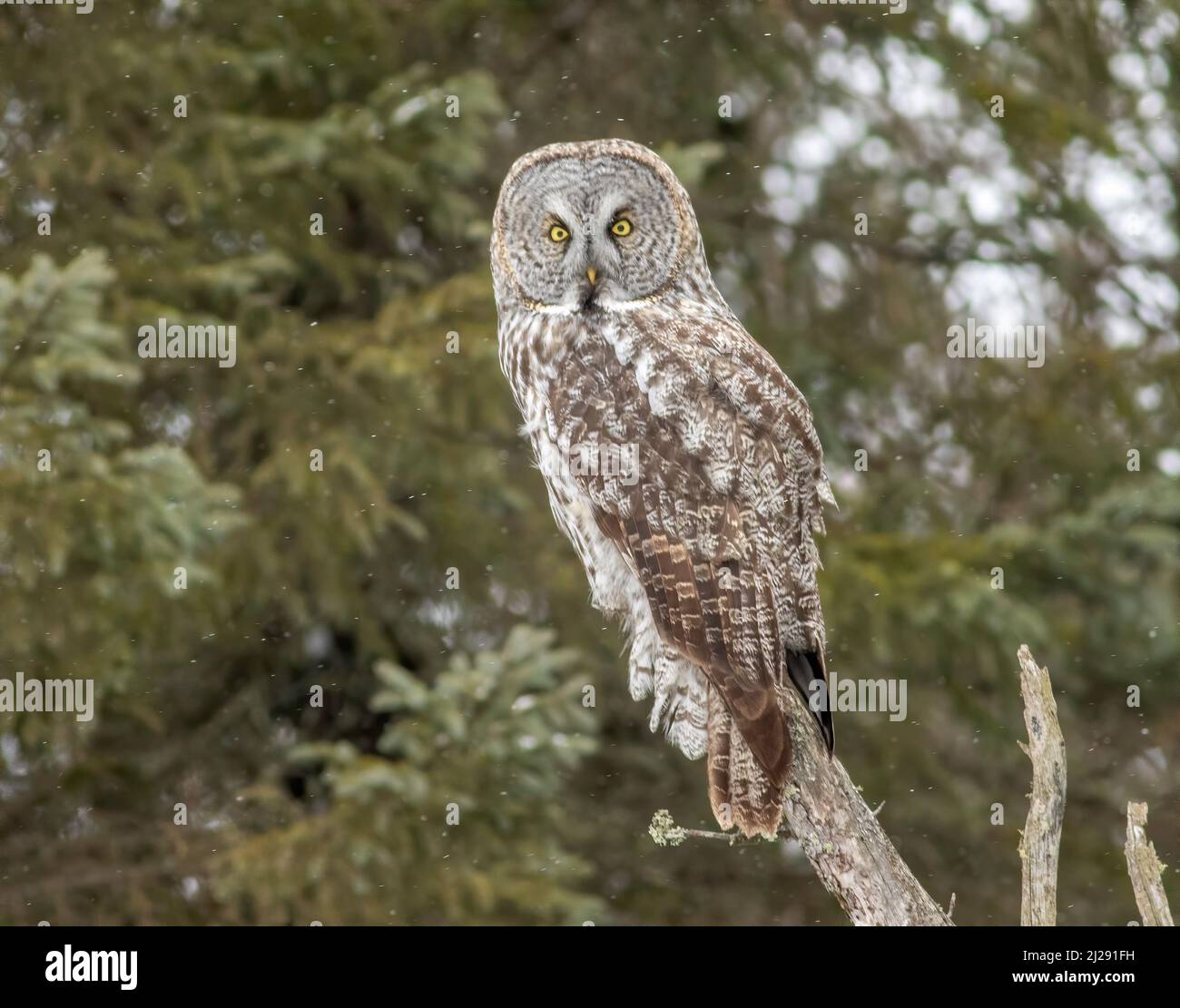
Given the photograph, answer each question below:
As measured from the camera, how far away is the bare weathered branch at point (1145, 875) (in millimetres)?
3045

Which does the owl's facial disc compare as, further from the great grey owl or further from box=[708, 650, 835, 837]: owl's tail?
box=[708, 650, 835, 837]: owl's tail

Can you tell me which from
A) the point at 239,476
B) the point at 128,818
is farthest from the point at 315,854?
the point at 239,476

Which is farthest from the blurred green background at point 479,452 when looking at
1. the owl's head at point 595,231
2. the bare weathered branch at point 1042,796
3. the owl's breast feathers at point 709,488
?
the bare weathered branch at point 1042,796

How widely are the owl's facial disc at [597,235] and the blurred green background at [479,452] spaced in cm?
246

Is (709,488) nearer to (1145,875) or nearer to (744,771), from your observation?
(744,771)

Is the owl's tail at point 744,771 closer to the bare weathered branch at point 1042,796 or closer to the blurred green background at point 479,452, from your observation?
the bare weathered branch at point 1042,796

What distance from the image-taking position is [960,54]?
30.1 ft

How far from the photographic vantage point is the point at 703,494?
4.04 metres

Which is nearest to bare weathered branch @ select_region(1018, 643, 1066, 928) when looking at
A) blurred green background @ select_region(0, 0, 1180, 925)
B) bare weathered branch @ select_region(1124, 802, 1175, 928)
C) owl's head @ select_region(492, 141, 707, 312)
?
bare weathered branch @ select_region(1124, 802, 1175, 928)

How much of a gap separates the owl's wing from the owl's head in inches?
13.4

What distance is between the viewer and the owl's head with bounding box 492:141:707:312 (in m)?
4.46

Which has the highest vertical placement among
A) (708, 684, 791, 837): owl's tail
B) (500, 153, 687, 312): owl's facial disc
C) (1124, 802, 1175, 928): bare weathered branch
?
(500, 153, 687, 312): owl's facial disc

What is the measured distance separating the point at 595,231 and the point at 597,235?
12 mm
